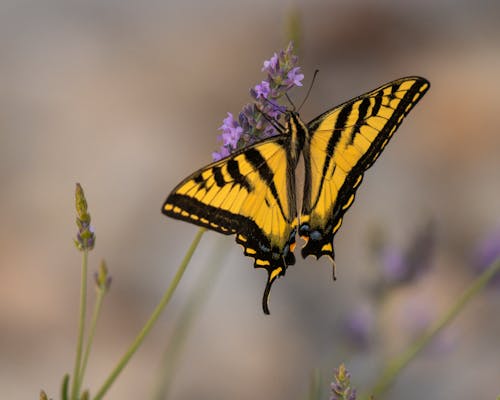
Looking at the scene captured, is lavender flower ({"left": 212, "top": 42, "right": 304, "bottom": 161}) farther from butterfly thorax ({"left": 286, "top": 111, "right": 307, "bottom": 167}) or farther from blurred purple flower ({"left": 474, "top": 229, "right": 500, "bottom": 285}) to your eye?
blurred purple flower ({"left": 474, "top": 229, "right": 500, "bottom": 285})

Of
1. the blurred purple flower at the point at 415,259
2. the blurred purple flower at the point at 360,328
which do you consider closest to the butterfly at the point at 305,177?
the blurred purple flower at the point at 415,259

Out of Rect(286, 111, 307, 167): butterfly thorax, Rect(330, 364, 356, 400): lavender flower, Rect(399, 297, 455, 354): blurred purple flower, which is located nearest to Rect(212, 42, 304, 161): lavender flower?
Rect(286, 111, 307, 167): butterfly thorax

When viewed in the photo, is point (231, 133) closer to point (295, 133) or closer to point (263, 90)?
point (263, 90)

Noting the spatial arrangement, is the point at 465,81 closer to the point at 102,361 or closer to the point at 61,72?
the point at 61,72

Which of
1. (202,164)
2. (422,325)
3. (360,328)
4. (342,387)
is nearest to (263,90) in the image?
(342,387)

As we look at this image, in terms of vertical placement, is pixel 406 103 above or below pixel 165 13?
below

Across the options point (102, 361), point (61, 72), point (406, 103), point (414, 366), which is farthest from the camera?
point (61, 72)

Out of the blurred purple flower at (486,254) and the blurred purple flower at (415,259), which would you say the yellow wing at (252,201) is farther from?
the blurred purple flower at (486,254)

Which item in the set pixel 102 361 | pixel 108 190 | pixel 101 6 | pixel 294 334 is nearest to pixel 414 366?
pixel 294 334
